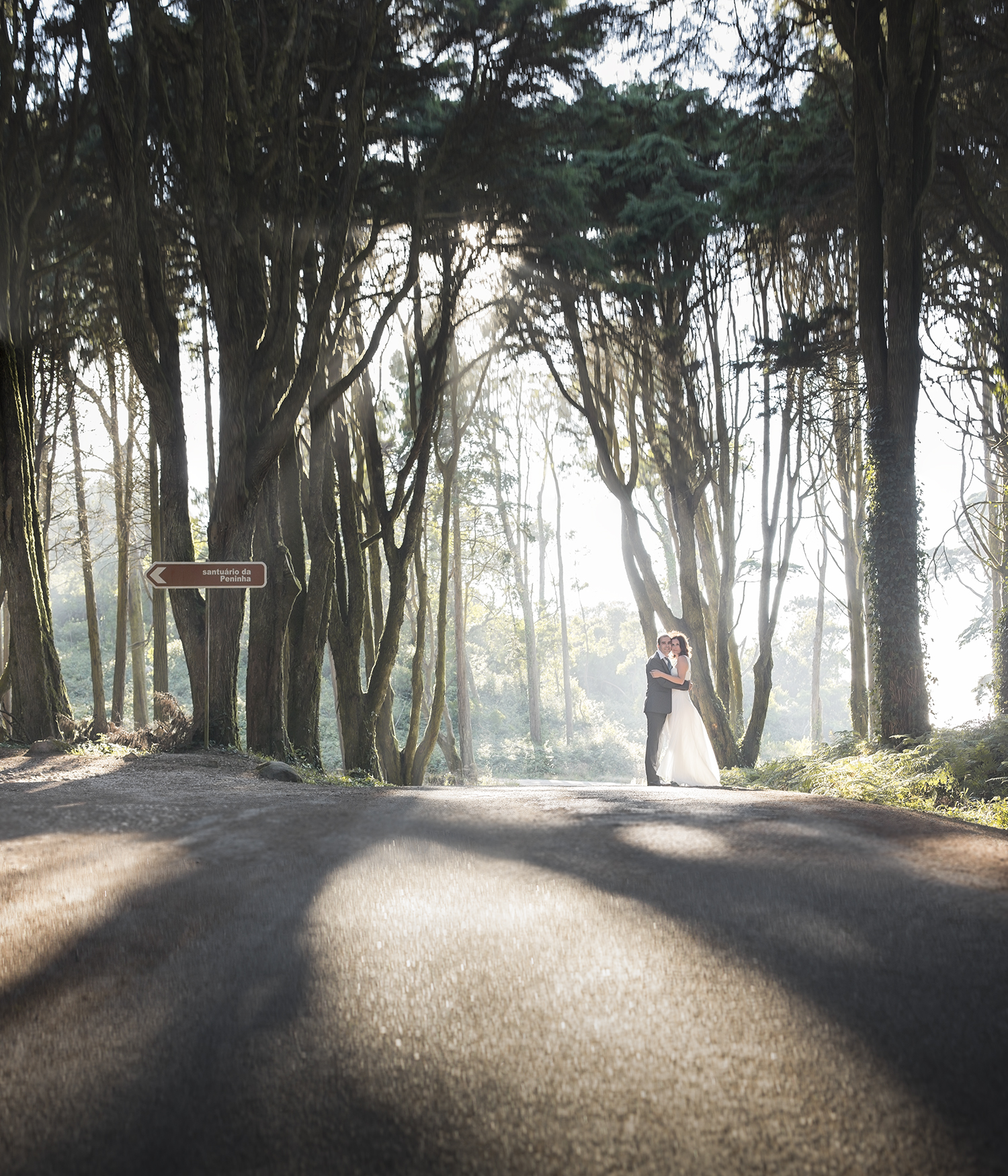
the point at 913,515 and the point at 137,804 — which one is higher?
the point at 913,515

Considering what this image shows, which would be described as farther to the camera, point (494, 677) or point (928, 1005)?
point (494, 677)

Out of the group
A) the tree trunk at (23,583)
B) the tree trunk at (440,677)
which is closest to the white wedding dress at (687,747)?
the tree trunk at (440,677)

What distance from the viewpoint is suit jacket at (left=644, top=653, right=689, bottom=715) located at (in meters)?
10.7

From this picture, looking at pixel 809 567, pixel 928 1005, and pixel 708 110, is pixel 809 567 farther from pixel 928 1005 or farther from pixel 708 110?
pixel 928 1005

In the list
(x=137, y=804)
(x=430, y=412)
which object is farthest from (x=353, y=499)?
(x=137, y=804)

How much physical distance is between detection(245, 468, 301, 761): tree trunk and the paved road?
250 inches

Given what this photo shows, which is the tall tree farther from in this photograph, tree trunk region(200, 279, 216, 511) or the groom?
the groom

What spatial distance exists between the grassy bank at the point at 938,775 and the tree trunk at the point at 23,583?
8.64 metres

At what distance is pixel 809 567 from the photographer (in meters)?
25.1

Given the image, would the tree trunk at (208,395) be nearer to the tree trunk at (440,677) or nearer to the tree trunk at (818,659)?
the tree trunk at (440,677)

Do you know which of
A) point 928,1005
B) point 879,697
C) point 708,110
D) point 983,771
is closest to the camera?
point 928,1005

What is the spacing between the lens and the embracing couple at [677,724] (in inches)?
422

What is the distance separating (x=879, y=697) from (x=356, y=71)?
9.70 metres

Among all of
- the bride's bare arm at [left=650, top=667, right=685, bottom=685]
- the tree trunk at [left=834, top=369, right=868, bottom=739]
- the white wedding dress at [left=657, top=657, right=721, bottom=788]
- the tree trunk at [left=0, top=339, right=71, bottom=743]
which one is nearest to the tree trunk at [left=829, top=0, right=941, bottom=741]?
the white wedding dress at [left=657, top=657, right=721, bottom=788]
